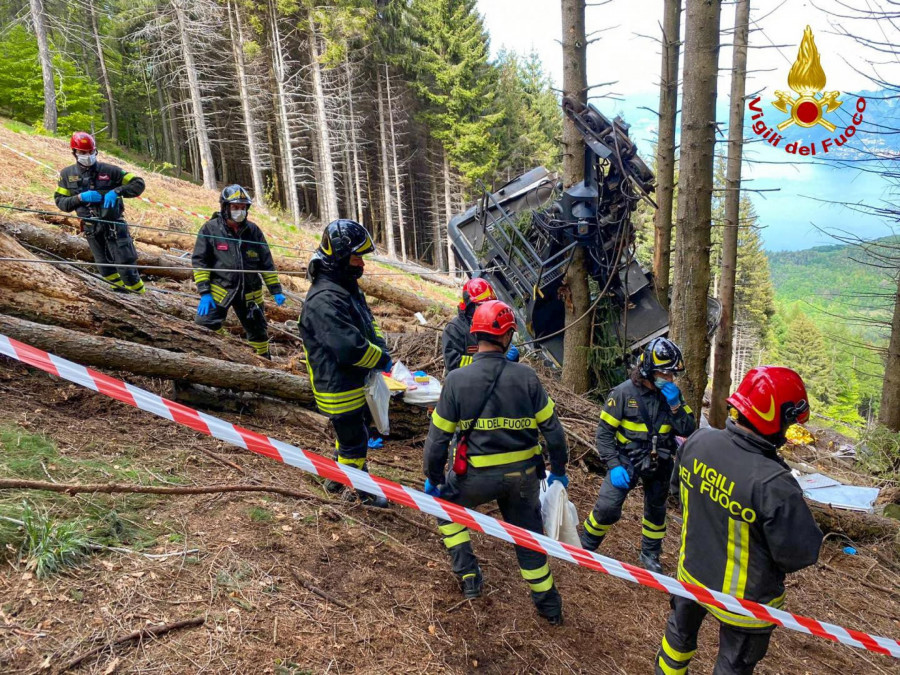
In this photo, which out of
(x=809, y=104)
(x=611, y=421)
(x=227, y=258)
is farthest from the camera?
(x=809, y=104)

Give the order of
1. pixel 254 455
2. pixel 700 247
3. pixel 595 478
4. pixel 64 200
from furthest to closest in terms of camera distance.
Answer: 1. pixel 64 200
2. pixel 595 478
3. pixel 700 247
4. pixel 254 455

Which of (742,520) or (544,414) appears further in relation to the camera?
(544,414)

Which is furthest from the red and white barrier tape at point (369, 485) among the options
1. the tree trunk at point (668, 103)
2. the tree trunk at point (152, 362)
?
the tree trunk at point (668, 103)

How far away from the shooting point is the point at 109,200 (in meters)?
6.40

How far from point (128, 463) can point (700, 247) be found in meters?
5.23

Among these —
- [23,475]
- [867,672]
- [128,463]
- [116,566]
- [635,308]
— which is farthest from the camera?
[635,308]

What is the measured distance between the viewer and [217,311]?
226 inches

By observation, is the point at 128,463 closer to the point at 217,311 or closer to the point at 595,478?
the point at 217,311

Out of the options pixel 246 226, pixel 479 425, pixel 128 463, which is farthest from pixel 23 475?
pixel 246 226

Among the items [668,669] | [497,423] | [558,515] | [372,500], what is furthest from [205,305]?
[668,669]

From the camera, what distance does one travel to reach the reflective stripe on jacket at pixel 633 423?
13.3ft

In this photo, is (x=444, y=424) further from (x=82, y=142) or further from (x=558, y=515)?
(x=82, y=142)

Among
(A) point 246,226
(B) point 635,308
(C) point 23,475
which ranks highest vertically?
(A) point 246,226

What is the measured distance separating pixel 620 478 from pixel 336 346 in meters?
2.29
